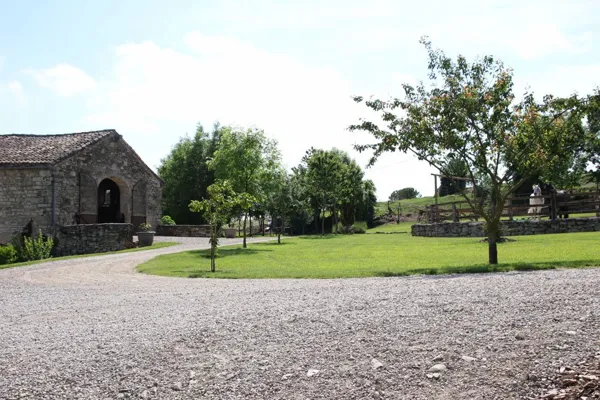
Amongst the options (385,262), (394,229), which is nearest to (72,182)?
(385,262)

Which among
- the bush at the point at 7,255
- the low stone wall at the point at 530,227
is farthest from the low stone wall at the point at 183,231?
the low stone wall at the point at 530,227

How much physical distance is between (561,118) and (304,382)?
13.8 metres

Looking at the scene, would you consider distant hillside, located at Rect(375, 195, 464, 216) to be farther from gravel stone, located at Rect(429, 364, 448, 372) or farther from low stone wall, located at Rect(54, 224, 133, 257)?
gravel stone, located at Rect(429, 364, 448, 372)

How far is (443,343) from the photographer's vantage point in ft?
20.7

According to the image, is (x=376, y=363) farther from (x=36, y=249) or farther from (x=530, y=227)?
(x=530, y=227)

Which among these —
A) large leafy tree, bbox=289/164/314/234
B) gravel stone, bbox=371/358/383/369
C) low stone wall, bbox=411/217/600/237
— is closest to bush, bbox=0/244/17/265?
gravel stone, bbox=371/358/383/369

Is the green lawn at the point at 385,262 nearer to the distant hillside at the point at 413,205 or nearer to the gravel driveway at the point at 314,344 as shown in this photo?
the gravel driveway at the point at 314,344

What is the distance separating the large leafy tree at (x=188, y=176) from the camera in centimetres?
5906

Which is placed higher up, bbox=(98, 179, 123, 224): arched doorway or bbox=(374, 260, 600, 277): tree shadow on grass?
bbox=(98, 179, 123, 224): arched doorway

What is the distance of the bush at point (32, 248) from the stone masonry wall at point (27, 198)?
2574 millimetres

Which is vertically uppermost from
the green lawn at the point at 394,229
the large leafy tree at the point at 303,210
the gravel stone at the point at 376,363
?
the large leafy tree at the point at 303,210

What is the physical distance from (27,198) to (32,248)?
4.88 m

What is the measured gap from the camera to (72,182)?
103 ft

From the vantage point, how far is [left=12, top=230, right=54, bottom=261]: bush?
25.6m
